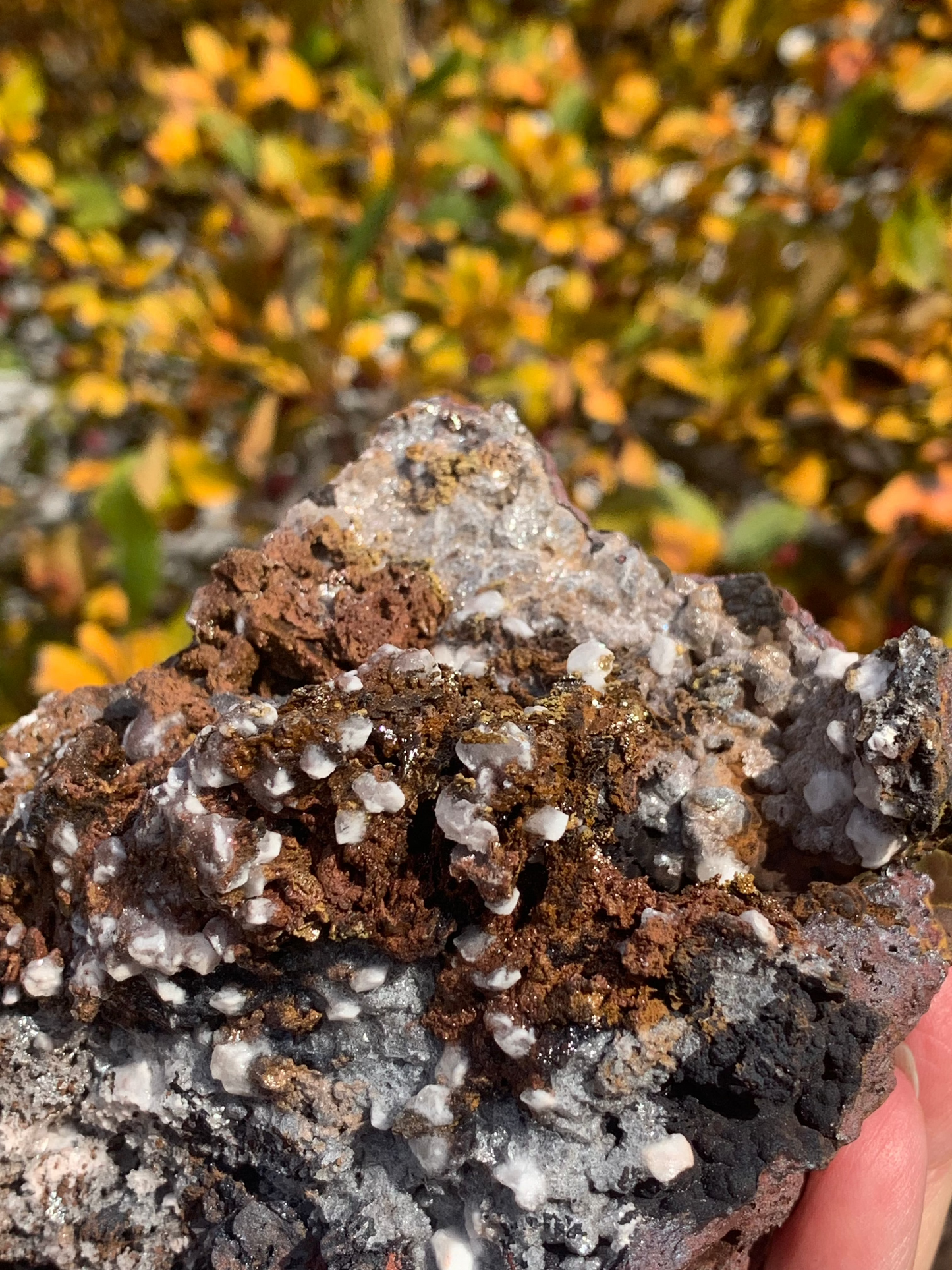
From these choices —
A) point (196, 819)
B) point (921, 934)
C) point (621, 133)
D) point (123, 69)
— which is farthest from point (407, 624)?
point (123, 69)

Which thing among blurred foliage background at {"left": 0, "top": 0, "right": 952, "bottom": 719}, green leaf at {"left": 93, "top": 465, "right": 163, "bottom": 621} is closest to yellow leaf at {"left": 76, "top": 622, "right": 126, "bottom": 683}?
blurred foliage background at {"left": 0, "top": 0, "right": 952, "bottom": 719}

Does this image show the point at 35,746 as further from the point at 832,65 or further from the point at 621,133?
the point at 832,65

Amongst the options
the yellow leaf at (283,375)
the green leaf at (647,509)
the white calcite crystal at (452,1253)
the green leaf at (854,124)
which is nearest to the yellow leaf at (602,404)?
the green leaf at (647,509)

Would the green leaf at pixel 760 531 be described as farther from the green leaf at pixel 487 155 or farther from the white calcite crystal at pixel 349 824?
the white calcite crystal at pixel 349 824

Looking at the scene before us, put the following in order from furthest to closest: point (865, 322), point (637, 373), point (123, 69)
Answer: point (123, 69) < point (637, 373) < point (865, 322)

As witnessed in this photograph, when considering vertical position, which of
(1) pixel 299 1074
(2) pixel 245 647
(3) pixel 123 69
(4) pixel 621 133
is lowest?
(1) pixel 299 1074
